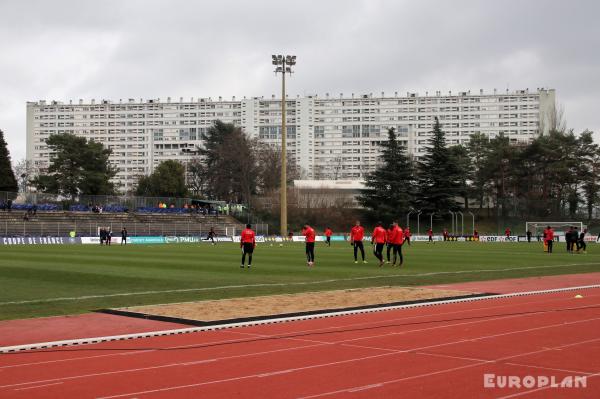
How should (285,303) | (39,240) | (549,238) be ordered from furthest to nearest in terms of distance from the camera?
(39,240), (549,238), (285,303)

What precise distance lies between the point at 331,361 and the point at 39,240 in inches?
2211

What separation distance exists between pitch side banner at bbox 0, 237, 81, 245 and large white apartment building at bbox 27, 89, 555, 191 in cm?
8871

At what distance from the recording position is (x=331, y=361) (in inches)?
362

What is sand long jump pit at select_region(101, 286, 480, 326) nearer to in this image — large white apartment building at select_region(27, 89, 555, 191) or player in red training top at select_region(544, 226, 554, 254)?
player in red training top at select_region(544, 226, 554, 254)

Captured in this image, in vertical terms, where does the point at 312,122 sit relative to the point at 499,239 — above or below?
above

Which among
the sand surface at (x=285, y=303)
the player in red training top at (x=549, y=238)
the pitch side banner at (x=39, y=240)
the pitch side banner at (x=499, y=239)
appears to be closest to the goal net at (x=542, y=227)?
the pitch side banner at (x=499, y=239)

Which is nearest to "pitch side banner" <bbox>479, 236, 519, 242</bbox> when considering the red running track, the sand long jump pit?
the sand long jump pit

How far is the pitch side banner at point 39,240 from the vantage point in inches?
2261

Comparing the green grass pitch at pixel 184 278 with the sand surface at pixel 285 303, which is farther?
the green grass pitch at pixel 184 278

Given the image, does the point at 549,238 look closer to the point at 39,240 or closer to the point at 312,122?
the point at 39,240

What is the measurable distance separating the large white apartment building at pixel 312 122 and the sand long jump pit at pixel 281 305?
426ft

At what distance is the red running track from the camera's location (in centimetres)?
762

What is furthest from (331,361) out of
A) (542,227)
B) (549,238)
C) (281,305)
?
(542,227)

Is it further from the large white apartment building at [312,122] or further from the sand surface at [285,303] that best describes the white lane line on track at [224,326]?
the large white apartment building at [312,122]
